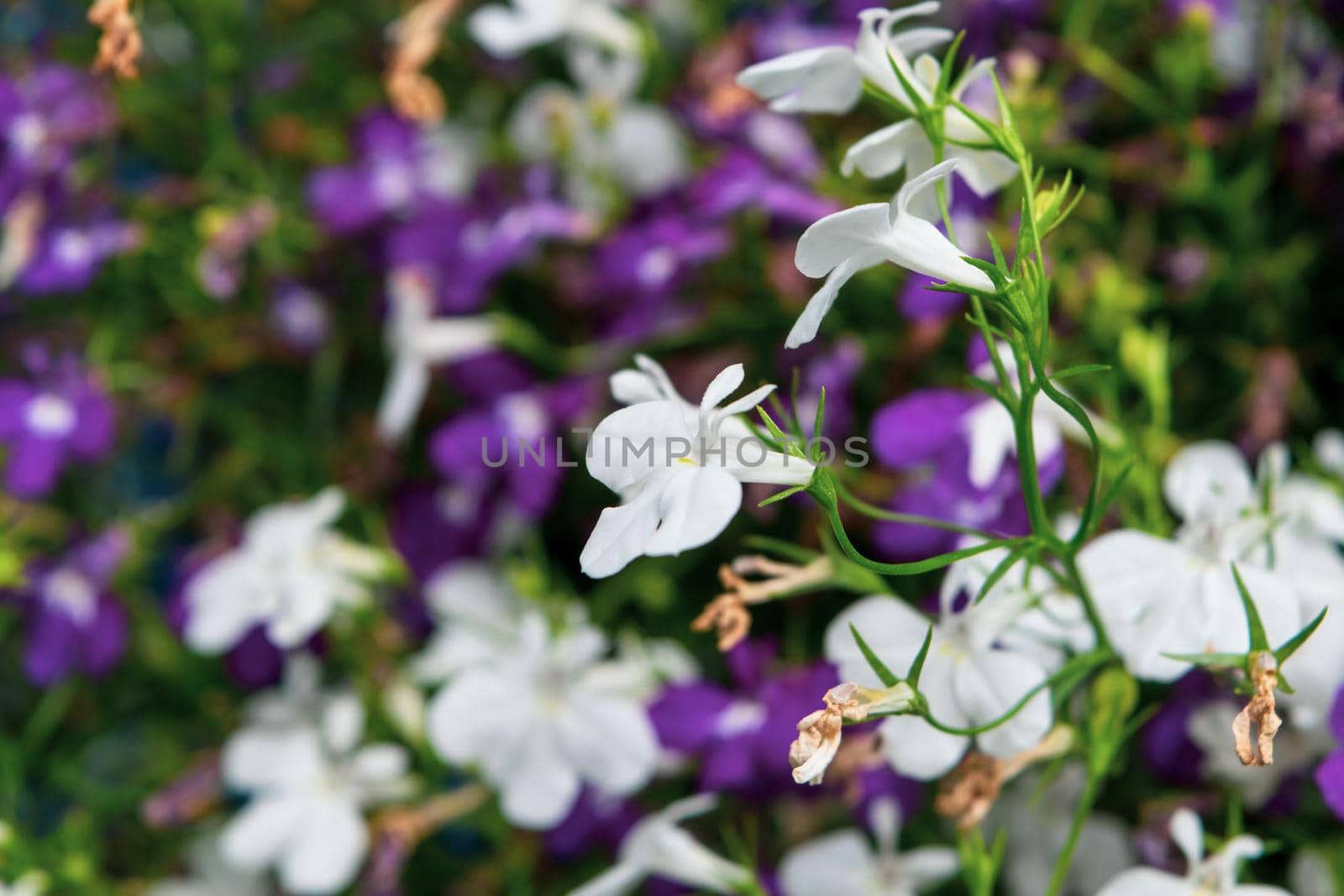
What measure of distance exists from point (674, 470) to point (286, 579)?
47cm

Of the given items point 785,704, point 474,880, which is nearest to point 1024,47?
point 785,704

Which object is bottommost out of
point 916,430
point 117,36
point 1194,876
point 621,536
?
point 1194,876

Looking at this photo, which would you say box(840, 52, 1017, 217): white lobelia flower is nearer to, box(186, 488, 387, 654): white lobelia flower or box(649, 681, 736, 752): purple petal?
box(649, 681, 736, 752): purple petal

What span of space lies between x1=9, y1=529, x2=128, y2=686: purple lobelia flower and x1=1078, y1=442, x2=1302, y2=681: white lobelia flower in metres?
0.78

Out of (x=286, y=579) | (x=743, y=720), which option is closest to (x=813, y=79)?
(x=743, y=720)

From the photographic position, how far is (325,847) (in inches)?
32.8

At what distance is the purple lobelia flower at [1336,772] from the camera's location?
535mm

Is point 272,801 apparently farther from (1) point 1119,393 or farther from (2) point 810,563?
(1) point 1119,393

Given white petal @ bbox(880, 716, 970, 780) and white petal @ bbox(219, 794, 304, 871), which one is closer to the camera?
white petal @ bbox(880, 716, 970, 780)

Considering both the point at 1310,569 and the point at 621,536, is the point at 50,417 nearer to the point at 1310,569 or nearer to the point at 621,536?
the point at 621,536

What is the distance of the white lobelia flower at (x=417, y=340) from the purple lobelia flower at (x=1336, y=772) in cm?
62

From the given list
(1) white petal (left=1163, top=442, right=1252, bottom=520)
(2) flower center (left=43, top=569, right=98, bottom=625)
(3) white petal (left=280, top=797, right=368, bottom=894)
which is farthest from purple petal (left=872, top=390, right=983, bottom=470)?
(2) flower center (left=43, top=569, right=98, bottom=625)

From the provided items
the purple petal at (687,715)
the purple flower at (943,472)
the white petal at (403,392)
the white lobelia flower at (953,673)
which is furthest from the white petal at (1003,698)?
the white petal at (403,392)

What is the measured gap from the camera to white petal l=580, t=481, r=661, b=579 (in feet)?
1.44
